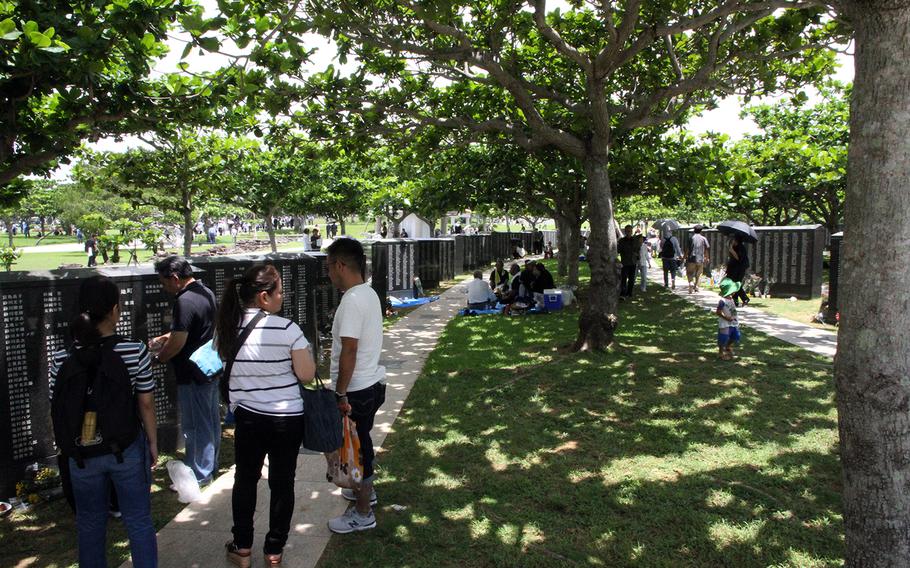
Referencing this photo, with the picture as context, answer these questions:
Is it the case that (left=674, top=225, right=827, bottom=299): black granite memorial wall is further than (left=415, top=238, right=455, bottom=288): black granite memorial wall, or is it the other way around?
(left=415, top=238, right=455, bottom=288): black granite memorial wall

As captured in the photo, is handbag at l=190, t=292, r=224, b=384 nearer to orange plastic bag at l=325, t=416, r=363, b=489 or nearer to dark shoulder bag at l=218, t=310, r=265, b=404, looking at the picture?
dark shoulder bag at l=218, t=310, r=265, b=404

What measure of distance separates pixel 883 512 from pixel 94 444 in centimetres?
363

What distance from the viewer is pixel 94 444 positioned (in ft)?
10.2

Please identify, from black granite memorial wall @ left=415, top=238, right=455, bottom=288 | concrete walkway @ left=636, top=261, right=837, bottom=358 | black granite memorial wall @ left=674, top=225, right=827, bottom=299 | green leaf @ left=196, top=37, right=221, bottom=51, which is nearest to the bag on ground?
green leaf @ left=196, top=37, right=221, bottom=51

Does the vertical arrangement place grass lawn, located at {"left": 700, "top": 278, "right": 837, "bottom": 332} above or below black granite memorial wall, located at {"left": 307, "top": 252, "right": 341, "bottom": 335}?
below

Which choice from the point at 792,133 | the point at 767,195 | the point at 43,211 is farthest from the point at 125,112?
the point at 43,211

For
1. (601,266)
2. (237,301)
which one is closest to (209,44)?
(237,301)

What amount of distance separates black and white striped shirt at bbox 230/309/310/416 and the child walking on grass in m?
6.40

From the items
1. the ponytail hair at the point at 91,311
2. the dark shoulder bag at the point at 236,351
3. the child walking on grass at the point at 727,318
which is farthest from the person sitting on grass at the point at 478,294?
the ponytail hair at the point at 91,311

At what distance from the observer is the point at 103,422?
3119mm

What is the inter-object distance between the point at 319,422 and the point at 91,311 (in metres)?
1.30

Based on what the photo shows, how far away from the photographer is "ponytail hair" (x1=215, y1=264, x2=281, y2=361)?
3.54 metres

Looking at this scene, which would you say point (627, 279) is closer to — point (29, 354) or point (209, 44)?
point (209, 44)

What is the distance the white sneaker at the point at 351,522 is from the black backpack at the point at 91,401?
152cm
